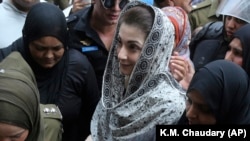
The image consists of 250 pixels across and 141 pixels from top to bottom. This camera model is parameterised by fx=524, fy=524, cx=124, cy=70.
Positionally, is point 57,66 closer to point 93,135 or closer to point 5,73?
point 93,135

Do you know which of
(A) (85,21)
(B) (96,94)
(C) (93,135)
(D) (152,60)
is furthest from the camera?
(A) (85,21)

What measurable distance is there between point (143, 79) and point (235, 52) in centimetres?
76

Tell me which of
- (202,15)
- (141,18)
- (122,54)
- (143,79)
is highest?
(141,18)

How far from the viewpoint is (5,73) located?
2.42 metres

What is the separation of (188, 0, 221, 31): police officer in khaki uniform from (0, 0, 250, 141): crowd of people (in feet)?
1.61

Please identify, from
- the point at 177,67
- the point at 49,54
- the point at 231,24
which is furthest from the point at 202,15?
the point at 49,54

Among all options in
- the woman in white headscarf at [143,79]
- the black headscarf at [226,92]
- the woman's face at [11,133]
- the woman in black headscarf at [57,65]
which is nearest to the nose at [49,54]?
the woman in black headscarf at [57,65]

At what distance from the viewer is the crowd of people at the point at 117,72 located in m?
2.40

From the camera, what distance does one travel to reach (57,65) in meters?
3.06

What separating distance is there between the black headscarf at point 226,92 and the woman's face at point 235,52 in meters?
0.65

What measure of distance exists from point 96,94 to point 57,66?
0.31m

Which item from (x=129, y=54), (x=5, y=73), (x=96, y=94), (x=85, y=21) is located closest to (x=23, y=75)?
(x=5, y=73)

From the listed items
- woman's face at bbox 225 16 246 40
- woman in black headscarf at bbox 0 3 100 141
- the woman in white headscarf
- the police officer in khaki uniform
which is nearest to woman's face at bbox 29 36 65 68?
woman in black headscarf at bbox 0 3 100 141

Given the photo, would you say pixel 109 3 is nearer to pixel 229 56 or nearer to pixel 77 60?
pixel 77 60
